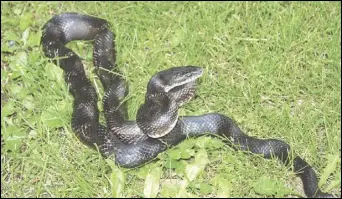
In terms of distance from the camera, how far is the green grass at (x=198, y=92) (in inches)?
206

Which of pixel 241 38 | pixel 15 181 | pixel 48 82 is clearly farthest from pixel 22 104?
pixel 241 38

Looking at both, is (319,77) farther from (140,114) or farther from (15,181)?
(15,181)

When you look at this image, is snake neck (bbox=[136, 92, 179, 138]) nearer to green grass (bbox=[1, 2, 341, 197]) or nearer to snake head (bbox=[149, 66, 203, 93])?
snake head (bbox=[149, 66, 203, 93])

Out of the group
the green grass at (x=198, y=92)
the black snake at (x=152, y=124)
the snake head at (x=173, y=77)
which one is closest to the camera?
the green grass at (x=198, y=92)

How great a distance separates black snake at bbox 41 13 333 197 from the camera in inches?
212

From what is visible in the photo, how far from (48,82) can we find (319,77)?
9.00ft

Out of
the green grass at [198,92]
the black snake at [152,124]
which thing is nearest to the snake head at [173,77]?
the black snake at [152,124]

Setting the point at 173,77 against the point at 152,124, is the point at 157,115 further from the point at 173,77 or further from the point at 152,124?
the point at 173,77

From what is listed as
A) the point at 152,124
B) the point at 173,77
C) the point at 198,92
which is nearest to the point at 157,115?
the point at 152,124

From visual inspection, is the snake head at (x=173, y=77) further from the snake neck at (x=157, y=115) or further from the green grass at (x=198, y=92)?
the green grass at (x=198, y=92)

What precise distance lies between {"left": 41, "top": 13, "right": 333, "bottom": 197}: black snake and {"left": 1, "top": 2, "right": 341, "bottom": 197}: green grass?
101 millimetres

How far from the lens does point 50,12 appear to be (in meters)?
7.31

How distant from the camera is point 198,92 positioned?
607 centimetres

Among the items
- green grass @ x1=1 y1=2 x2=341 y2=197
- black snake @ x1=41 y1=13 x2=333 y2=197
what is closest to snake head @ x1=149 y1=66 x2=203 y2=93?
black snake @ x1=41 y1=13 x2=333 y2=197
